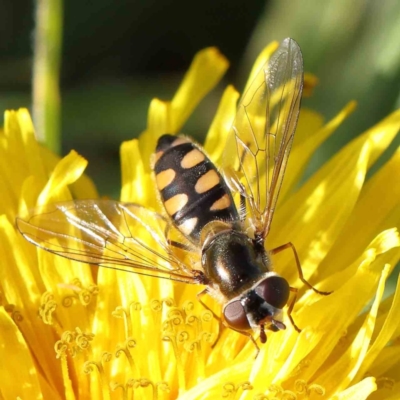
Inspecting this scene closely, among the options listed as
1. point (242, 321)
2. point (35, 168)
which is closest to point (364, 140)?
point (242, 321)

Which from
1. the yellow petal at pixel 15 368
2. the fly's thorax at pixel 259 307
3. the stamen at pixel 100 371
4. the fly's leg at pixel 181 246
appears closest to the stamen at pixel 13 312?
the yellow petal at pixel 15 368

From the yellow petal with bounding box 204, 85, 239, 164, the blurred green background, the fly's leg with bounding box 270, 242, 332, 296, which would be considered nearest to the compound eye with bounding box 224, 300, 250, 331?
the fly's leg with bounding box 270, 242, 332, 296

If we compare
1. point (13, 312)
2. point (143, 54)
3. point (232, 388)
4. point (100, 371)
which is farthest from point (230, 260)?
point (143, 54)

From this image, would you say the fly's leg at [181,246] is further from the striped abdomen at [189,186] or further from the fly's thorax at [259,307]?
the fly's thorax at [259,307]

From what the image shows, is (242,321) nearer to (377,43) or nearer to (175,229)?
(175,229)

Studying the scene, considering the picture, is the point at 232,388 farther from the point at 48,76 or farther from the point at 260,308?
the point at 48,76
